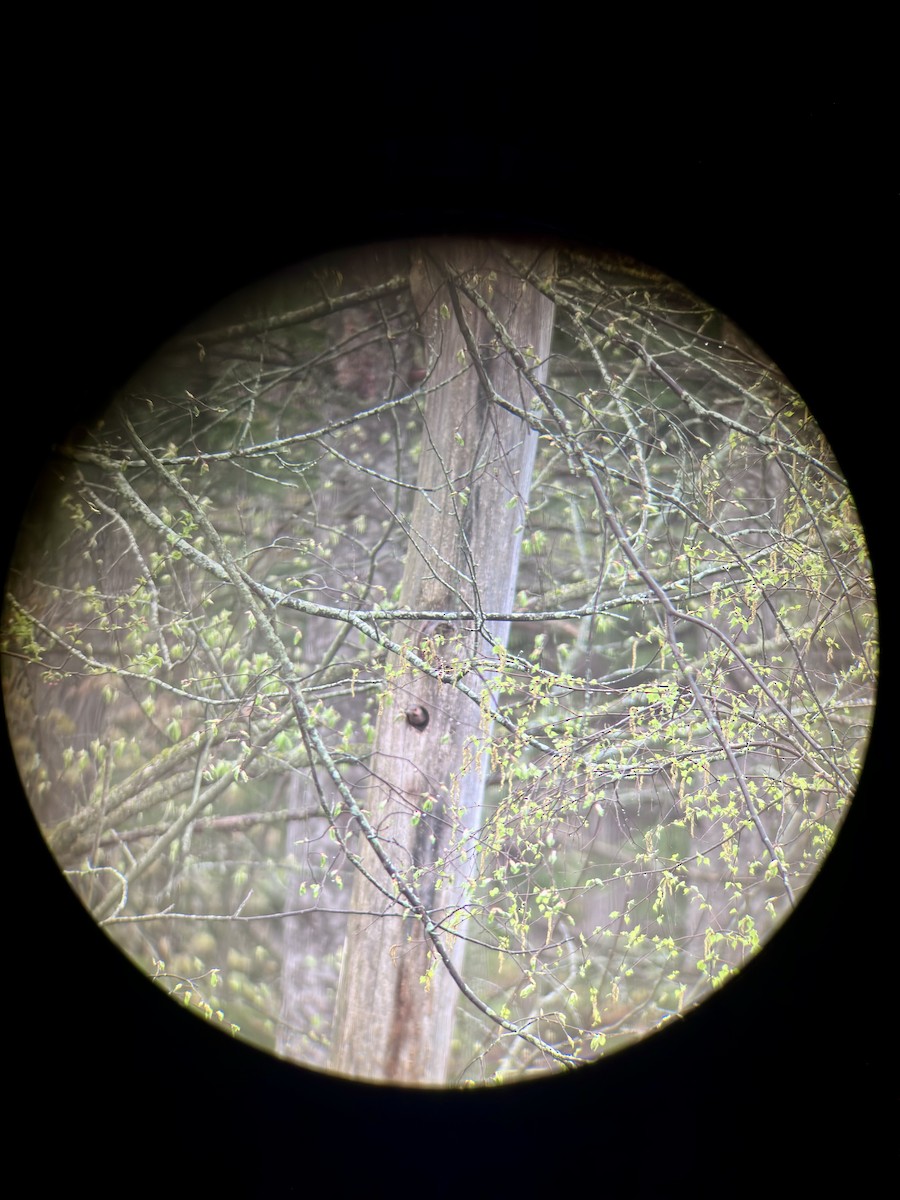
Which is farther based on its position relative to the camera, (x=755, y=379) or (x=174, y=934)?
(x=174, y=934)

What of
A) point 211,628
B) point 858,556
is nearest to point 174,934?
point 211,628

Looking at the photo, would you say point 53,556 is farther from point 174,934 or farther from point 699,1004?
point 699,1004

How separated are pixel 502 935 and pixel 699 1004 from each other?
60.8 inches

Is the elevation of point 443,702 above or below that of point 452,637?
below

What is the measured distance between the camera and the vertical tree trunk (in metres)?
2.15

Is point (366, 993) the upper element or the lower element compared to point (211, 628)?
lower

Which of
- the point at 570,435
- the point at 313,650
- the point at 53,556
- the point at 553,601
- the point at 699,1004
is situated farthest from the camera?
the point at 313,650

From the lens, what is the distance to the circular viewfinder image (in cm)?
214

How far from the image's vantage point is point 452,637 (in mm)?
2127

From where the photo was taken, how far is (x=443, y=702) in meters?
2.20

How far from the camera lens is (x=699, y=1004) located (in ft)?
3.87

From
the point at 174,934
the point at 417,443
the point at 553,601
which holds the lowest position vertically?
the point at 174,934

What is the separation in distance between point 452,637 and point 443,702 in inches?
7.3

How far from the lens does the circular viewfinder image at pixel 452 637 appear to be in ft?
7.04
